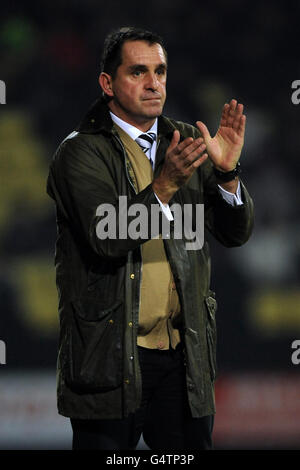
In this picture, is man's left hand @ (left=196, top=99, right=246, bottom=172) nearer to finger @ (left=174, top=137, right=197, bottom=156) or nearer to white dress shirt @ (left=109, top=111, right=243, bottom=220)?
white dress shirt @ (left=109, top=111, right=243, bottom=220)

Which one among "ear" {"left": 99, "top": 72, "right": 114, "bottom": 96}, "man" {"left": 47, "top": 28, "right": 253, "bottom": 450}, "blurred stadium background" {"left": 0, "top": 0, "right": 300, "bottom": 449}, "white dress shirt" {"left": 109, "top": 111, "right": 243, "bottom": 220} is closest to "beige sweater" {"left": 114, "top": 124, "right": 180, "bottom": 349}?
"man" {"left": 47, "top": 28, "right": 253, "bottom": 450}

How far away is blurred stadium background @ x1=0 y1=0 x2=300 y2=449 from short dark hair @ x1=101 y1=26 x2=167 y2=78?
1.73 m

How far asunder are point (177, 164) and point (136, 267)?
0.25m

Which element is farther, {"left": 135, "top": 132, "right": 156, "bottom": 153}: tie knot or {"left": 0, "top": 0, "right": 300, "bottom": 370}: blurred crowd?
{"left": 0, "top": 0, "right": 300, "bottom": 370}: blurred crowd

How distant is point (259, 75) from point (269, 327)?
1135 mm

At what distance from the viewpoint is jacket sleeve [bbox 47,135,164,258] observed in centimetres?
172

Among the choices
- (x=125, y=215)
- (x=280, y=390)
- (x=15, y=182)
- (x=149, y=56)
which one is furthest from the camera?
(x=15, y=182)

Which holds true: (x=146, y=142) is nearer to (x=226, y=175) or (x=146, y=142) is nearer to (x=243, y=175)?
(x=226, y=175)

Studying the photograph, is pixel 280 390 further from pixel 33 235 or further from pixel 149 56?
pixel 149 56

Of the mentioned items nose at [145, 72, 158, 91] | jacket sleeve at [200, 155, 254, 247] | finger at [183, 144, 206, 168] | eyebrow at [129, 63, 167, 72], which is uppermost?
eyebrow at [129, 63, 167, 72]

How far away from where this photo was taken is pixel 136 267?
180cm

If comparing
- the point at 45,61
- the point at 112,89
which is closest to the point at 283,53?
the point at 45,61

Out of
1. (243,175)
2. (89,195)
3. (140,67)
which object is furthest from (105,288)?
(243,175)

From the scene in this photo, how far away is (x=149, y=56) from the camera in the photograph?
1896mm
